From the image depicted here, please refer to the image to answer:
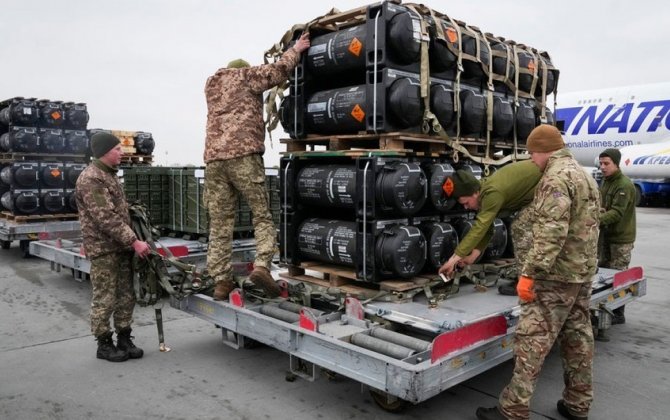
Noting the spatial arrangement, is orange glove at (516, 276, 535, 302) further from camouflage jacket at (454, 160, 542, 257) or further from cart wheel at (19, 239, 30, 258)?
cart wheel at (19, 239, 30, 258)

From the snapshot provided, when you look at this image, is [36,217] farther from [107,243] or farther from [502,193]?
[502,193]

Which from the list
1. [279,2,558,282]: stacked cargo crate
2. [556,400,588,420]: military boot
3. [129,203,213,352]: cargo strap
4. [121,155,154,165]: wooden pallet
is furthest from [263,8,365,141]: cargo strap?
[121,155,154,165]: wooden pallet

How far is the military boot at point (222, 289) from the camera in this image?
5191 millimetres

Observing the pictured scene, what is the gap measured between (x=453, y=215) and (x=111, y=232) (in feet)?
10.7

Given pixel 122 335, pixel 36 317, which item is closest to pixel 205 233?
pixel 36 317

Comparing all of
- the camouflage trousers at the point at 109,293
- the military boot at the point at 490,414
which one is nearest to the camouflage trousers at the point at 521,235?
the military boot at the point at 490,414

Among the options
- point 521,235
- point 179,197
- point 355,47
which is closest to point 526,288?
point 521,235

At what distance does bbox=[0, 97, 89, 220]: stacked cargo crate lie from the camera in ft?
36.1

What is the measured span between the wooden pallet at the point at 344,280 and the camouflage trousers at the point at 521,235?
1117 mm

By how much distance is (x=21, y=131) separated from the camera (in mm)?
11273

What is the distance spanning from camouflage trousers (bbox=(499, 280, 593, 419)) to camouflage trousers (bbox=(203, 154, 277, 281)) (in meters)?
2.46

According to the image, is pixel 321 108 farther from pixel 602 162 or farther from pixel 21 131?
pixel 21 131

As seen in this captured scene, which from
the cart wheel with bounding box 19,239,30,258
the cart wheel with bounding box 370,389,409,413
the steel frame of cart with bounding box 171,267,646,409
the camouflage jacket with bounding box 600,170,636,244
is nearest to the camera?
the steel frame of cart with bounding box 171,267,646,409

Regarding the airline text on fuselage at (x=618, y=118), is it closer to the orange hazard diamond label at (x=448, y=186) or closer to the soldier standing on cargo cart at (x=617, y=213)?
the soldier standing on cargo cart at (x=617, y=213)
